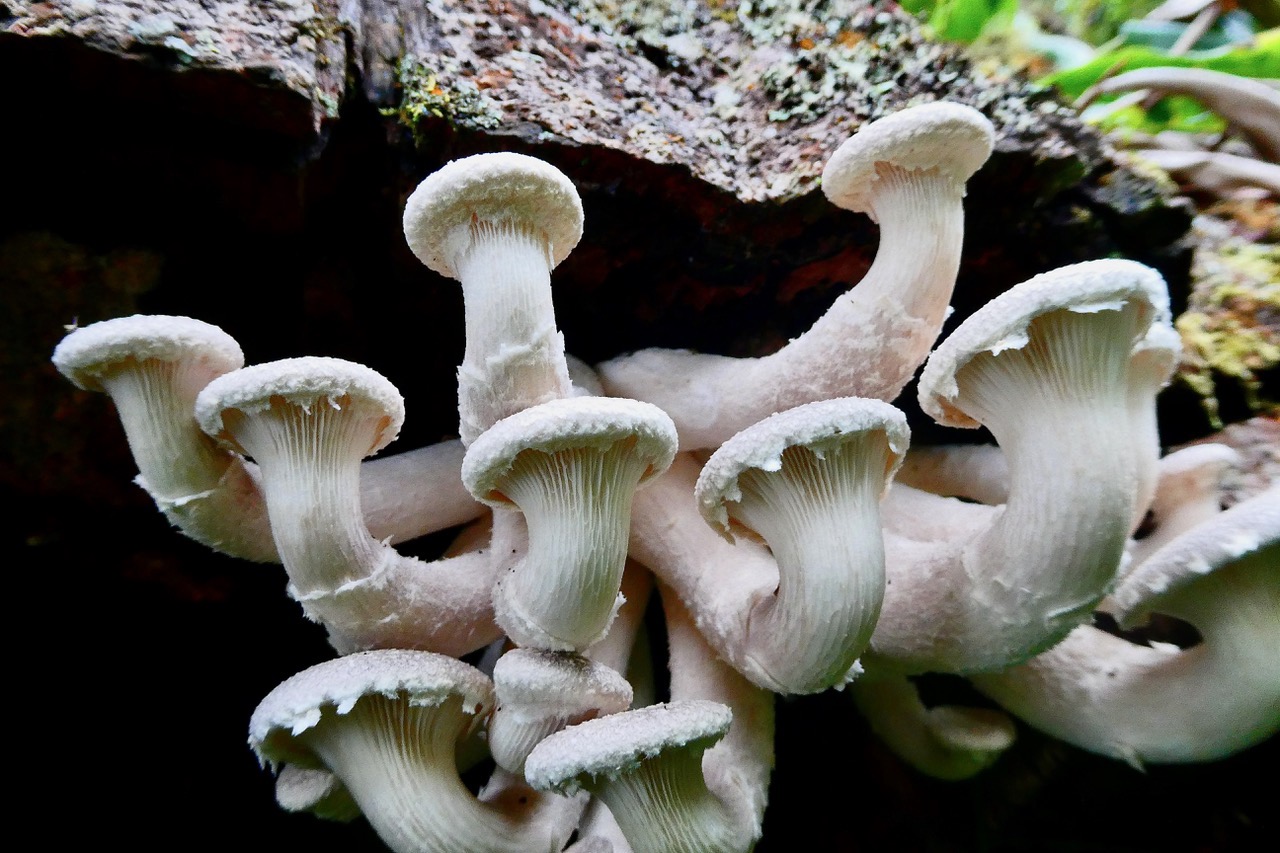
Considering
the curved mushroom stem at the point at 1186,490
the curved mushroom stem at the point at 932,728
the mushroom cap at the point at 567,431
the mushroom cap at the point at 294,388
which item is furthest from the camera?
the curved mushroom stem at the point at 932,728

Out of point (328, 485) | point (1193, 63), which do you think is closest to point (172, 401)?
point (328, 485)

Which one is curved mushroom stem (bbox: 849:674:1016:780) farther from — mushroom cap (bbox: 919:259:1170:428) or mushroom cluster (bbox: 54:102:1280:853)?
mushroom cap (bbox: 919:259:1170:428)

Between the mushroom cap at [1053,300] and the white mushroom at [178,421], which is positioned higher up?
the mushroom cap at [1053,300]

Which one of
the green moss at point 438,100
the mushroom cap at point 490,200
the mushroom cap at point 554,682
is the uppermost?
the green moss at point 438,100

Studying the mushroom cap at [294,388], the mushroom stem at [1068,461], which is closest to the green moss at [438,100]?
the mushroom cap at [294,388]

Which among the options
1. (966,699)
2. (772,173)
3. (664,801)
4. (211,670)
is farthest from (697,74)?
(211,670)

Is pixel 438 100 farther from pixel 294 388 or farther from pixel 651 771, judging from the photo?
pixel 651 771

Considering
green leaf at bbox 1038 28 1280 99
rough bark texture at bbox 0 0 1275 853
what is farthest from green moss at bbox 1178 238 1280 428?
green leaf at bbox 1038 28 1280 99

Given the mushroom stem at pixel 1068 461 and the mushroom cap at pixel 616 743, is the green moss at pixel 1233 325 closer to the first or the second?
the mushroom stem at pixel 1068 461
